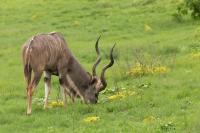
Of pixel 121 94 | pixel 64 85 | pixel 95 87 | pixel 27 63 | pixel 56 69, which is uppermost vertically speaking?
pixel 27 63

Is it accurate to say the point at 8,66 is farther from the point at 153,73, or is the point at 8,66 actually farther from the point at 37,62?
the point at 37,62

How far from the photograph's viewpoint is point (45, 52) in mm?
15742

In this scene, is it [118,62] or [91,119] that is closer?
[91,119]

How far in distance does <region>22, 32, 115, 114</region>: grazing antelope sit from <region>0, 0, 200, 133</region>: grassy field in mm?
434

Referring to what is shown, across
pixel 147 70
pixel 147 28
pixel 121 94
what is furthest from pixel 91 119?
pixel 147 28

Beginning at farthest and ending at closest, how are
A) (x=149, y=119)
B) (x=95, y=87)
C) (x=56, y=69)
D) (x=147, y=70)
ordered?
(x=147, y=70) < (x=95, y=87) < (x=56, y=69) < (x=149, y=119)

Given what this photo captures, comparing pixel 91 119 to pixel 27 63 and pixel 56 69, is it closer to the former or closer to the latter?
pixel 27 63

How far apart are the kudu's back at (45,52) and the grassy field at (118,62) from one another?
1.29 m

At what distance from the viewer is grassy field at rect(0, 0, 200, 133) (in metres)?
13.9

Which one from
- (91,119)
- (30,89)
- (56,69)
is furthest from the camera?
(56,69)

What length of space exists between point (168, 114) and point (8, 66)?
11830 mm

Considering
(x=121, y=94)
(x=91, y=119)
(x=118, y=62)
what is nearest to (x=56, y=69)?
(x=121, y=94)

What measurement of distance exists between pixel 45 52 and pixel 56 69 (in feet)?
2.75

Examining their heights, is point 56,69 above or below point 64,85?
above
